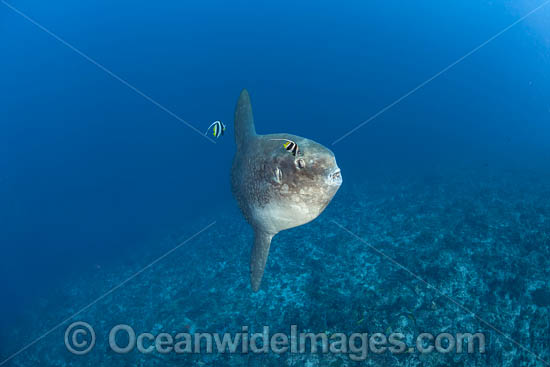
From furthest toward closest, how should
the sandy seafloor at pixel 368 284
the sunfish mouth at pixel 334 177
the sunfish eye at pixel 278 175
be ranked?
the sandy seafloor at pixel 368 284 → the sunfish eye at pixel 278 175 → the sunfish mouth at pixel 334 177

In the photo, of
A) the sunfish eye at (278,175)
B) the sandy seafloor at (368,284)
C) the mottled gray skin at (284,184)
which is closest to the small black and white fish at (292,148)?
the mottled gray skin at (284,184)

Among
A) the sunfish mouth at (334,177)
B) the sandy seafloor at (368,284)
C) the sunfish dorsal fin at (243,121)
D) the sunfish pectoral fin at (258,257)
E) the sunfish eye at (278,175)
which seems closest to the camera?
the sunfish mouth at (334,177)

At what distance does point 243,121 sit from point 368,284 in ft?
22.4

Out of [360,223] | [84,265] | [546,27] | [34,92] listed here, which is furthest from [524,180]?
[34,92]

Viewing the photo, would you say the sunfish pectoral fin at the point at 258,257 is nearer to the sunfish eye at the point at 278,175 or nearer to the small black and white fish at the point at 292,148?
the sunfish eye at the point at 278,175

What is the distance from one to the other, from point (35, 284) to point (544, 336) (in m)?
32.1

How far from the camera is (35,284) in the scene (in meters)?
22.4

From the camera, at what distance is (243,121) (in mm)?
3152

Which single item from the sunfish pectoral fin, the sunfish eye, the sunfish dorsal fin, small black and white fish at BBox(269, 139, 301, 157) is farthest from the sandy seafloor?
small black and white fish at BBox(269, 139, 301, 157)

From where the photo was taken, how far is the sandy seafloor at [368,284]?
6297 mm

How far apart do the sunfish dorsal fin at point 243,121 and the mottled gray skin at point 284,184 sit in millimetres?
647

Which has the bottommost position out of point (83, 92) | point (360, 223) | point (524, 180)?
point (360, 223)

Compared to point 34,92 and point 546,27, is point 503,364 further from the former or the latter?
point 34,92

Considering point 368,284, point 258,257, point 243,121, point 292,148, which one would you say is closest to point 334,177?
point 292,148
